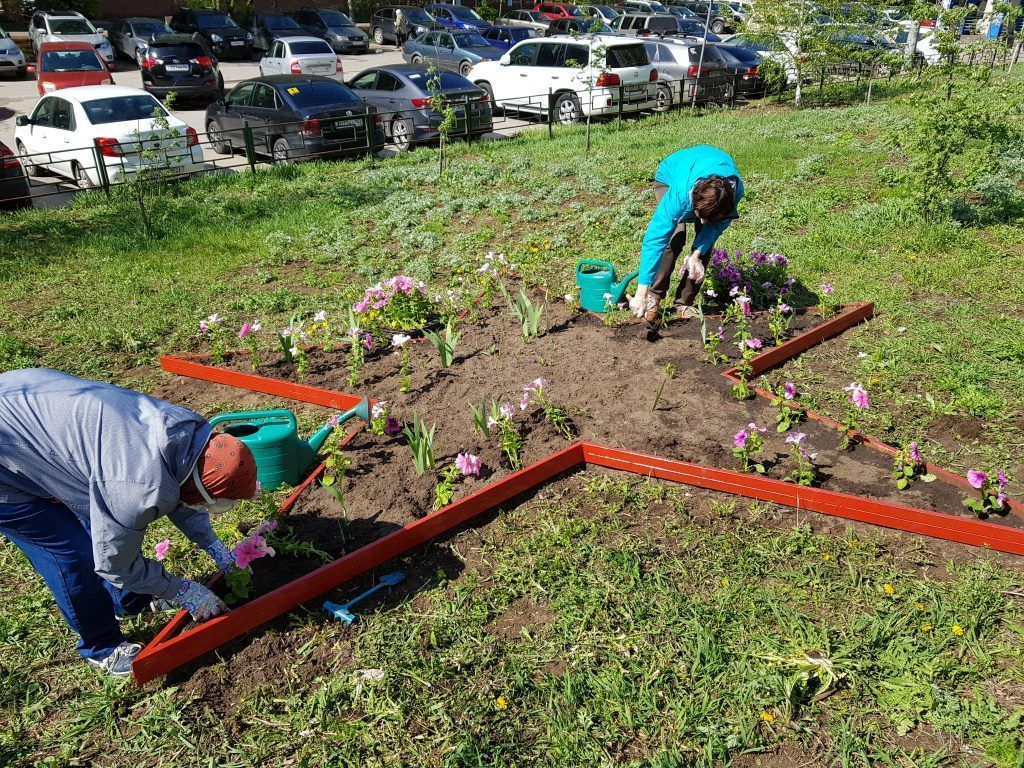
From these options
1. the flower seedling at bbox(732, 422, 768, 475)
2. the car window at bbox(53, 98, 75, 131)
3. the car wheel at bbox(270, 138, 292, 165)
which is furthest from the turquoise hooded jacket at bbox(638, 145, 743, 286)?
the car window at bbox(53, 98, 75, 131)

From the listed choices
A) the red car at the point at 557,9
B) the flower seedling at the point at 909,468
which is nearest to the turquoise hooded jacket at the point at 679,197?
the flower seedling at the point at 909,468

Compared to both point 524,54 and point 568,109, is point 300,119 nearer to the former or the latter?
point 568,109

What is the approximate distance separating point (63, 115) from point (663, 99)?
38.9 feet

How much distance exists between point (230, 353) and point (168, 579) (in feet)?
10.5

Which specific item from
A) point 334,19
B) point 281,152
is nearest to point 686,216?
point 281,152

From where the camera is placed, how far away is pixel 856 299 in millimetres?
6699

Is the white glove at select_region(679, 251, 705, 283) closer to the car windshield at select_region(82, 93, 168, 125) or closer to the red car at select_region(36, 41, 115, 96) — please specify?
the car windshield at select_region(82, 93, 168, 125)

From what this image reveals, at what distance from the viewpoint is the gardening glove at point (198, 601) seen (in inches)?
126

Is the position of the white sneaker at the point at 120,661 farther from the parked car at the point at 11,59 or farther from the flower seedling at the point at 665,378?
the parked car at the point at 11,59

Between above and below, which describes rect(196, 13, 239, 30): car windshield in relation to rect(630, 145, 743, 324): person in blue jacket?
above

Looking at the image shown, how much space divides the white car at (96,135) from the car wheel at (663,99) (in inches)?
390

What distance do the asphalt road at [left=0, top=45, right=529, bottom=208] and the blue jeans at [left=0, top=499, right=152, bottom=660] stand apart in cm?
801

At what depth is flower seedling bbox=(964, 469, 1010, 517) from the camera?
3.83 metres

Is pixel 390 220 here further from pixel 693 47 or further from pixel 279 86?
pixel 693 47
